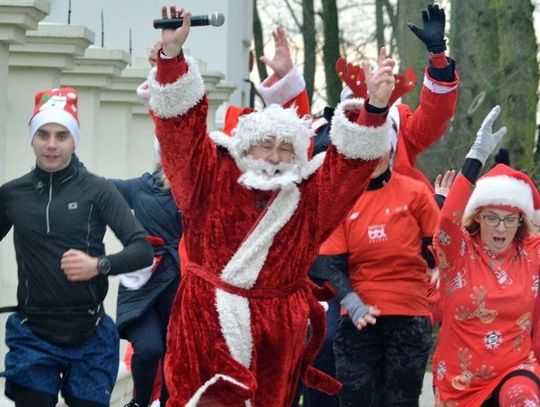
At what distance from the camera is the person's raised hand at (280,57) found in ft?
24.6

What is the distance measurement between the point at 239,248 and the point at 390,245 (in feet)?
5.47

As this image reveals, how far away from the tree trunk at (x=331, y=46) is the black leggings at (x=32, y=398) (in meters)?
20.9

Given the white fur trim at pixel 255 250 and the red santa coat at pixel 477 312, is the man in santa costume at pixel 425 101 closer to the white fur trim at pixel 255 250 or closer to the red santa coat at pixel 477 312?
the red santa coat at pixel 477 312

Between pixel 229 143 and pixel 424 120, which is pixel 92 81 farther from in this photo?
pixel 229 143

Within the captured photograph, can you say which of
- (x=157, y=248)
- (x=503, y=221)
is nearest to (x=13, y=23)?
(x=157, y=248)

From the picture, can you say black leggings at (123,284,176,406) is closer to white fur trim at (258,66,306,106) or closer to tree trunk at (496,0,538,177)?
white fur trim at (258,66,306,106)

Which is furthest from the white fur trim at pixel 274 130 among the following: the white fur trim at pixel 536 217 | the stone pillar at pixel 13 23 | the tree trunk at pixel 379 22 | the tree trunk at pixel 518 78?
the tree trunk at pixel 379 22

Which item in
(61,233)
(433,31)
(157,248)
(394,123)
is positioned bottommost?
(157,248)

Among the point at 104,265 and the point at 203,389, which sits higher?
the point at 104,265

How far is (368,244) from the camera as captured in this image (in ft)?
26.2

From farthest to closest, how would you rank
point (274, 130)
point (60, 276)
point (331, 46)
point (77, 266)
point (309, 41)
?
point (309, 41), point (331, 46), point (60, 276), point (77, 266), point (274, 130)

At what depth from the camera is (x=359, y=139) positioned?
6355mm

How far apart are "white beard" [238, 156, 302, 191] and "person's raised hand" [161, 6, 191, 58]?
60 centimetres

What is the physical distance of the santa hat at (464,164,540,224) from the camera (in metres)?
7.69
